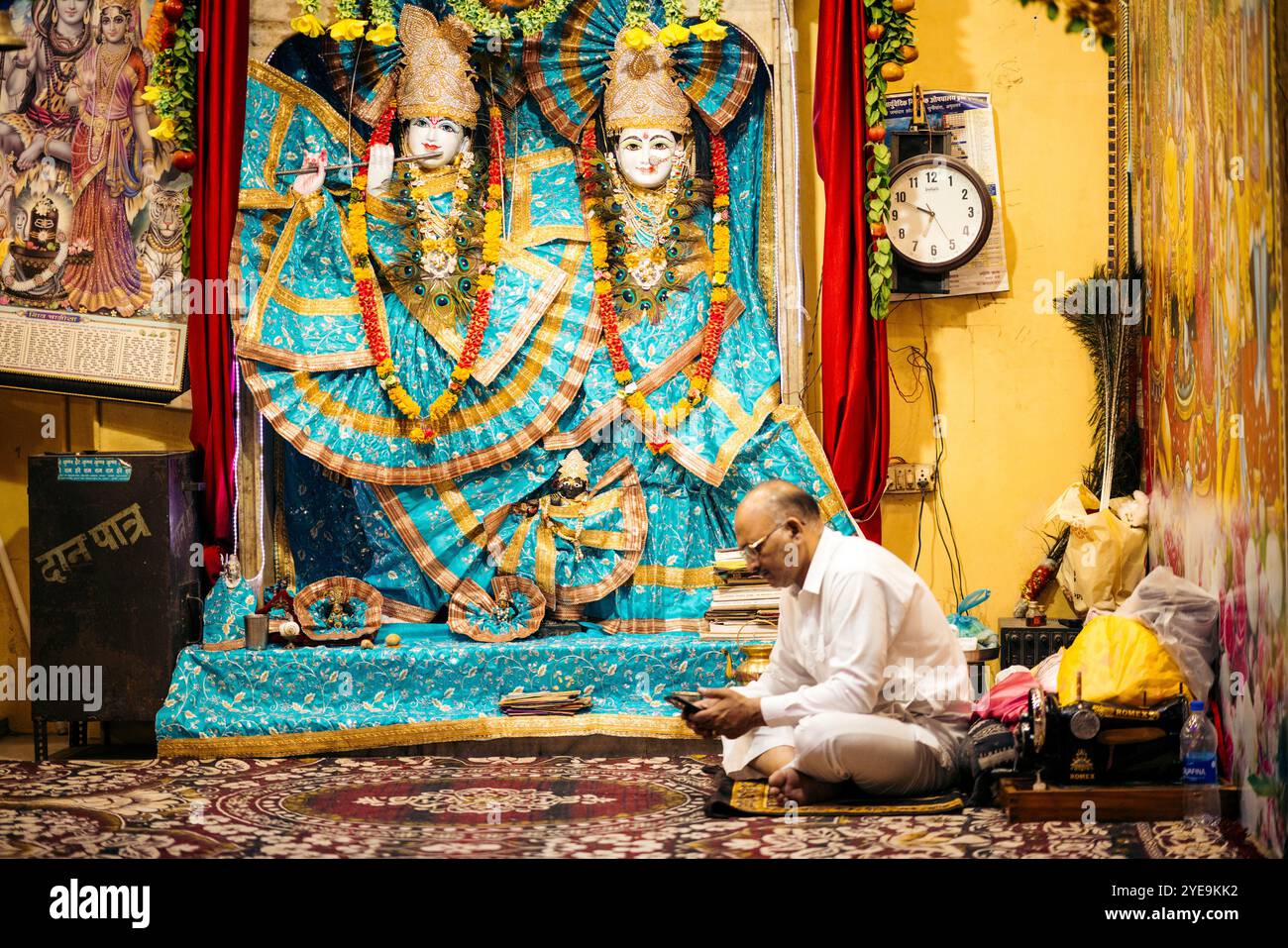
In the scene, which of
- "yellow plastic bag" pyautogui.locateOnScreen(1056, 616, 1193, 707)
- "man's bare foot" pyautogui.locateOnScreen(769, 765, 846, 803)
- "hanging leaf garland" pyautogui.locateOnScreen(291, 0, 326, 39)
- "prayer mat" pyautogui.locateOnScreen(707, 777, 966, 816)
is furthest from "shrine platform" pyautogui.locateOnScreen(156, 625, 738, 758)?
"hanging leaf garland" pyautogui.locateOnScreen(291, 0, 326, 39)

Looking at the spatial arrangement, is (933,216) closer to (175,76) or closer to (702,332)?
(702,332)

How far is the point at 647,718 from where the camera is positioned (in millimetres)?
5957

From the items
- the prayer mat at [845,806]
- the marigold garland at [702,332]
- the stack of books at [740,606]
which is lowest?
the prayer mat at [845,806]

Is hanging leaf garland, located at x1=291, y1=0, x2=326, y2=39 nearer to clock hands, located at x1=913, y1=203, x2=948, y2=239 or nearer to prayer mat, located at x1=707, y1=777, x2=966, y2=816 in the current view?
clock hands, located at x1=913, y1=203, x2=948, y2=239

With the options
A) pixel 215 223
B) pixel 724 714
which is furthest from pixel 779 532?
pixel 215 223

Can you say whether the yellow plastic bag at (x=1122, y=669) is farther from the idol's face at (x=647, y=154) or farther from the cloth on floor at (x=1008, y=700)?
the idol's face at (x=647, y=154)

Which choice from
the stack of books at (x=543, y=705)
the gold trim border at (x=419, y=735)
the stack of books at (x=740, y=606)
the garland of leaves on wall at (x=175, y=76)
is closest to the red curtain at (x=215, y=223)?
the garland of leaves on wall at (x=175, y=76)

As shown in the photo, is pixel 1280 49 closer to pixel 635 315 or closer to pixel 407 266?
pixel 635 315

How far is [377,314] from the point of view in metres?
6.58

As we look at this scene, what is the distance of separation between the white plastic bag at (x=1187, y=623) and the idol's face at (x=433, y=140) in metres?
3.60

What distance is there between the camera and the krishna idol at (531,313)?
654cm

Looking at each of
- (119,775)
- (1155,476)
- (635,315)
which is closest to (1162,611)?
(1155,476)

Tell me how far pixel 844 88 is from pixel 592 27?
3.89ft

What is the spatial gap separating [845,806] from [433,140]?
3.60m
